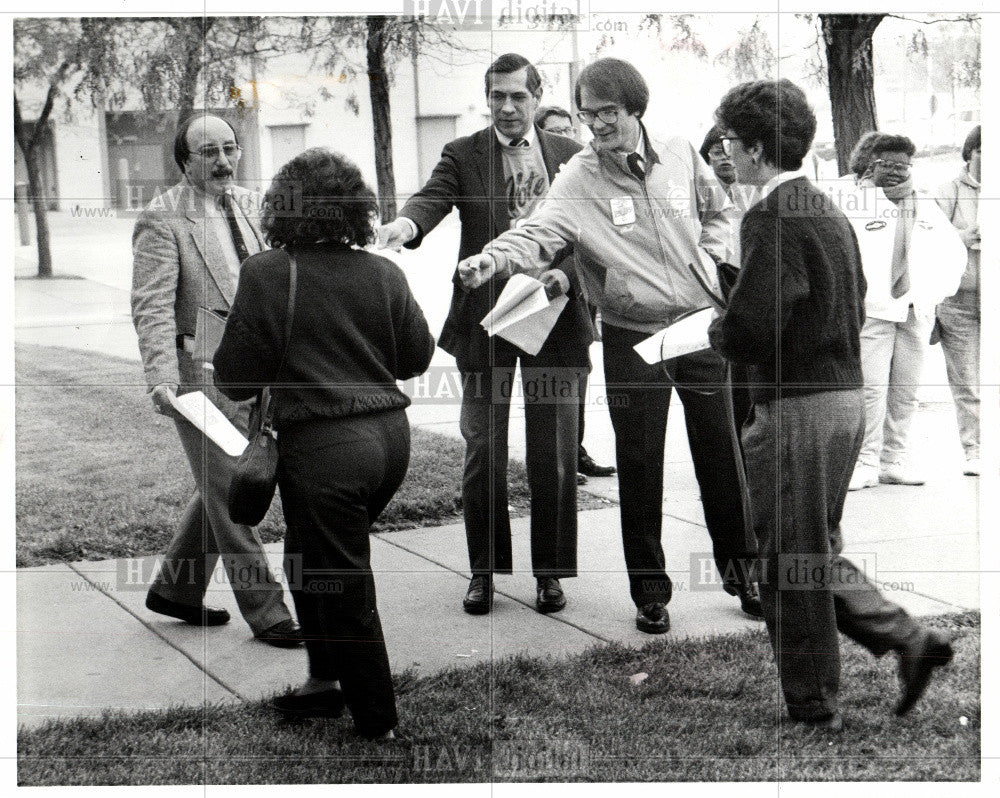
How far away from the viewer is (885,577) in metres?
4.38

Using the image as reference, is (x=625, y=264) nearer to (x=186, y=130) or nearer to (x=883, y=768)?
(x=186, y=130)

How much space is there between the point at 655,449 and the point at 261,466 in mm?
1459

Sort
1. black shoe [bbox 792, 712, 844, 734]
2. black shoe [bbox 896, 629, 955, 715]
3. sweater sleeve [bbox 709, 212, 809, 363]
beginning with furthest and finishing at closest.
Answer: black shoe [bbox 792, 712, 844, 734], black shoe [bbox 896, 629, 955, 715], sweater sleeve [bbox 709, 212, 809, 363]

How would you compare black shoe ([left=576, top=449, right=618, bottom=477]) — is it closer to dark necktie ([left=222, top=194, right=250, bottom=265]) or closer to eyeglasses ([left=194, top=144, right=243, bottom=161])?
dark necktie ([left=222, top=194, right=250, bottom=265])

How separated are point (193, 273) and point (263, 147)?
481mm

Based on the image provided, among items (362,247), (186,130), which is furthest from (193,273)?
(362,247)

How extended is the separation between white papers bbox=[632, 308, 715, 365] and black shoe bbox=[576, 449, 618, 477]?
0.67 metres

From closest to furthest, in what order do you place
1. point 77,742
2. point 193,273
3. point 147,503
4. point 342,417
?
point 342,417
point 77,742
point 193,273
point 147,503

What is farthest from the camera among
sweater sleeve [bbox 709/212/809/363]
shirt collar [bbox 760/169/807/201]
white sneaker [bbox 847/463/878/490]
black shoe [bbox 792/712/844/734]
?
white sneaker [bbox 847/463/878/490]

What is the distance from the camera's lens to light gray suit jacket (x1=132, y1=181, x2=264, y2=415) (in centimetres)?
427

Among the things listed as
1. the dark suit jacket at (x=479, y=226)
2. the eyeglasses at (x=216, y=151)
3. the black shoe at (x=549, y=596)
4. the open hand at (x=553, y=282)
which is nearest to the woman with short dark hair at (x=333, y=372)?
the eyeglasses at (x=216, y=151)

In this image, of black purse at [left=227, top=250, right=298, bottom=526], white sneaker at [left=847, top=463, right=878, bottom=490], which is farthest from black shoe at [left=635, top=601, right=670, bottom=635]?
black purse at [left=227, top=250, right=298, bottom=526]

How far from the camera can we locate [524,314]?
440cm

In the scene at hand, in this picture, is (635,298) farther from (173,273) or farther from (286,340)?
(173,273)
